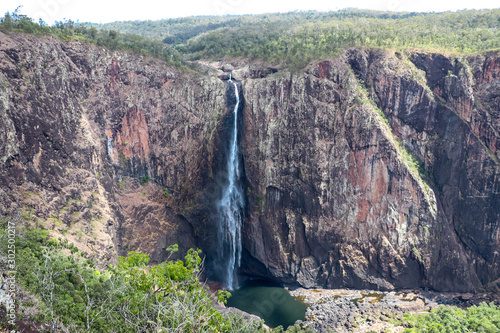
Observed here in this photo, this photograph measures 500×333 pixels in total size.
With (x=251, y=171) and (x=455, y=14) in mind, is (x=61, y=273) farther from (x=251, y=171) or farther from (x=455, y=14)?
(x=455, y=14)

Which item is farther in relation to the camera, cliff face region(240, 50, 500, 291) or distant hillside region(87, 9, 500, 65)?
distant hillside region(87, 9, 500, 65)

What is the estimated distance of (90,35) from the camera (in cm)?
3859

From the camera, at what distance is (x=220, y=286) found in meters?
38.5

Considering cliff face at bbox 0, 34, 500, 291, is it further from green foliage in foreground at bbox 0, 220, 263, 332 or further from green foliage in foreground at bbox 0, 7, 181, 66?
green foliage in foreground at bbox 0, 220, 263, 332

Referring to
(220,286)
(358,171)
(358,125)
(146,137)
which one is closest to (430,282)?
(358,171)

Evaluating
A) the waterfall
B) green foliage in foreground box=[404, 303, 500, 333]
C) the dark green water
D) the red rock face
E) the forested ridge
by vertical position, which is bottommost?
the dark green water

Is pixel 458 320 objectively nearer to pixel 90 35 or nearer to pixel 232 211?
pixel 232 211

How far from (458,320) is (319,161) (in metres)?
16.8

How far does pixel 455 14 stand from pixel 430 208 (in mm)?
28873

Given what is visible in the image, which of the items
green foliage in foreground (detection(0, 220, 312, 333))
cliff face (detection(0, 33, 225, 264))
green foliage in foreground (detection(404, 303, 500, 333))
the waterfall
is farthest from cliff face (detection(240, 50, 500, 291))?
green foliage in foreground (detection(0, 220, 312, 333))

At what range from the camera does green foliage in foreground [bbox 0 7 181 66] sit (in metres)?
31.7

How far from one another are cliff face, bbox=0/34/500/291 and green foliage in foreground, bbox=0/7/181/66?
3.71 ft

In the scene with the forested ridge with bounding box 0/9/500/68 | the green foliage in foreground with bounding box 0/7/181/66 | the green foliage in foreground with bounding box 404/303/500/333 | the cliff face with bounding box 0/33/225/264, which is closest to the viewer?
the green foliage in foreground with bounding box 404/303/500/333

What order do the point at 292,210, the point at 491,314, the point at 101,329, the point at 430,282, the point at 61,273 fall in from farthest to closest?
1. the point at 292,210
2. the point at 430,282
3. the point at 491,314
4. the point at 61,273
5. the point at 101,329
